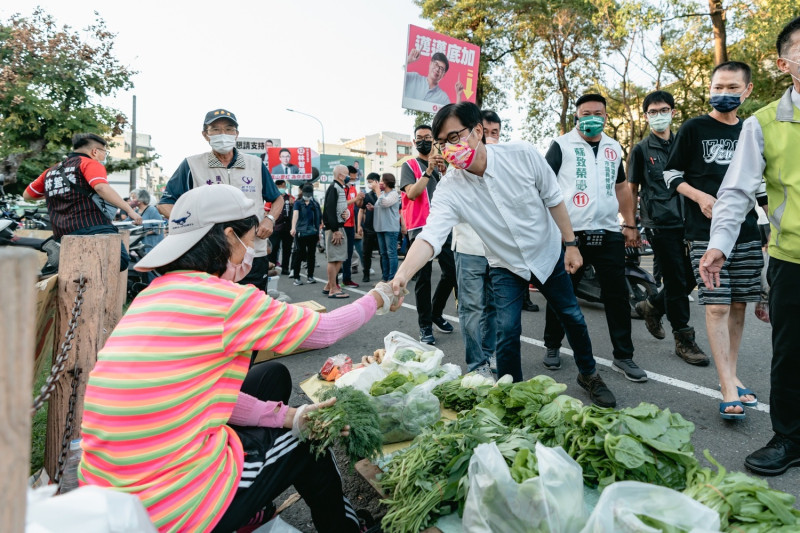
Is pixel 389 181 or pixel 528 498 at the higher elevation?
pixel 389 181

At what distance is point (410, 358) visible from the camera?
347 centimetres

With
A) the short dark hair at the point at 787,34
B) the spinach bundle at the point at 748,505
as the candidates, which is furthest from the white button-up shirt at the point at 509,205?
the spinach bundle at the point at 748,505

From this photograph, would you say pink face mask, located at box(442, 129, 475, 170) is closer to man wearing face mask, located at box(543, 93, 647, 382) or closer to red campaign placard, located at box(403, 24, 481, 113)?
man wearing face mask, located at box(543, 93, 647, 382)

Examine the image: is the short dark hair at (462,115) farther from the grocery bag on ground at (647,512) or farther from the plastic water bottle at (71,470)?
the plastic water bottle at (71,470)

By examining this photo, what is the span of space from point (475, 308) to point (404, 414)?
5.43ft

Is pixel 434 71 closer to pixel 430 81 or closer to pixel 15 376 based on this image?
pixel 430 81

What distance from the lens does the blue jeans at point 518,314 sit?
3396mm

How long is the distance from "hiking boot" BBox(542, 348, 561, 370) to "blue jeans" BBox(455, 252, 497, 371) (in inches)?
20.2

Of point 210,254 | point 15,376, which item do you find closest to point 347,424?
point 210,254

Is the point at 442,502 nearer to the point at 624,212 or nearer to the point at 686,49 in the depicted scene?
the point at 624,212

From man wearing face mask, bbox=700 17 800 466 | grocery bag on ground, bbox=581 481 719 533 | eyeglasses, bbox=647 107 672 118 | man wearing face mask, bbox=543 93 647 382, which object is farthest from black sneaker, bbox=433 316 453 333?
grocery bag on ground, bbox=581 481 719 533

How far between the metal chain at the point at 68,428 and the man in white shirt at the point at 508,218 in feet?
6.55

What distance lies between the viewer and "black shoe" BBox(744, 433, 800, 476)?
2576 mm

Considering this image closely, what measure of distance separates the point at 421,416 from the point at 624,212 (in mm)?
3012
